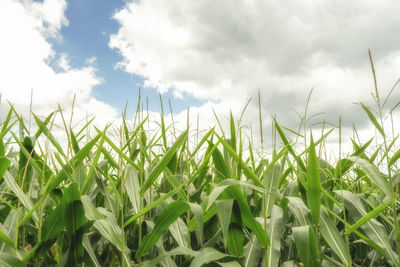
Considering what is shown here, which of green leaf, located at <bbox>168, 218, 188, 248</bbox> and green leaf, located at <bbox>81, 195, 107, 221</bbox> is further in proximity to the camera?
green leaf, located at <bbox>168, 218, 188, 248</bbox>

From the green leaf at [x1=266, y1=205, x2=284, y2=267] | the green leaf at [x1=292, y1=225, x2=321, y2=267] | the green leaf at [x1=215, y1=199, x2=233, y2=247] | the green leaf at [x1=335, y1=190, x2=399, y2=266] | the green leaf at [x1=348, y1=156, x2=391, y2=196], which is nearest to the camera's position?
the green leaf at [x1=215, y1=199, x2=233, y2=247]

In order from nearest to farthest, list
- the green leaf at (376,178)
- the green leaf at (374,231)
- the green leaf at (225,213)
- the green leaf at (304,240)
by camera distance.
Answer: the green leaf at (225,213) → the green leaf at (304,240) → the green leaf at (374,231) → the green leaf at (376,178)

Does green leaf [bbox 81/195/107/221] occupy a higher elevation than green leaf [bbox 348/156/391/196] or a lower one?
lower

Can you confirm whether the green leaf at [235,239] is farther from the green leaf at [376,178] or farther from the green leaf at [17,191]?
the green leaf at [17,191]

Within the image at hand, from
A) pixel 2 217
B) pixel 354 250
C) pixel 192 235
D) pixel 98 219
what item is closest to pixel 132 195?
pixel 98 219

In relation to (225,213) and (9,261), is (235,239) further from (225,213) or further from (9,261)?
(9,261)

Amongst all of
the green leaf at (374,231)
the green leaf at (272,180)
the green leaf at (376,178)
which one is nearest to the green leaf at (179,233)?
the green leaf at (272,180)

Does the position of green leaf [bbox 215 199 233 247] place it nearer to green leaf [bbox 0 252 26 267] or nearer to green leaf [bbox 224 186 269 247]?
green leaf [bbox 224 186 269 247]

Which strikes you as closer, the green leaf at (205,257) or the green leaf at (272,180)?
the green leaf at (205,257)

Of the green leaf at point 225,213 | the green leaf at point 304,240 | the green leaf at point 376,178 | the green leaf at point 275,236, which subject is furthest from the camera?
the green leaf at point 376,178

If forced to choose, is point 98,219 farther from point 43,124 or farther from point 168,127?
point 168,127

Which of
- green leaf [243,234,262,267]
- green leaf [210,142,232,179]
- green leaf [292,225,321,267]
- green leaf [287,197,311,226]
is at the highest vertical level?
green leaf [210,142,232,179]

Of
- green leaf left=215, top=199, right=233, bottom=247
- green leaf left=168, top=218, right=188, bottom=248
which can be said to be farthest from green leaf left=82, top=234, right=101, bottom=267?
green leaf left=215, top=199, right=233, bottom=247

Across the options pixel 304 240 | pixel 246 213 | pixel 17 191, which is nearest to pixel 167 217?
pixel 246 213
